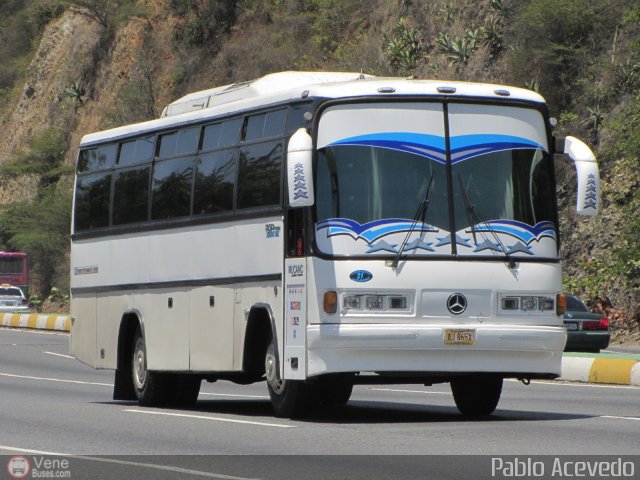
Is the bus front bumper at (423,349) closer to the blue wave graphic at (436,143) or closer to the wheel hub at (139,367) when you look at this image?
the blue wave graphic at (436,143)

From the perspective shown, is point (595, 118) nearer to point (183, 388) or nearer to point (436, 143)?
point (183, 388)

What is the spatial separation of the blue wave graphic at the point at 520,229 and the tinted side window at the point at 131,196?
4987 millimetres

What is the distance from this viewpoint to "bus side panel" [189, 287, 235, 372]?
15.8 metres

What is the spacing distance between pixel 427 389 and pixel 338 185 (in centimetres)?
780

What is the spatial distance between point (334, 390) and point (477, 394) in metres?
1.84

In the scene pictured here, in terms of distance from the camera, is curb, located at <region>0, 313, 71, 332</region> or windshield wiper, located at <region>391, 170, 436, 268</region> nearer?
windshield wiper, located at <region>391, 170, 436, 268</region>

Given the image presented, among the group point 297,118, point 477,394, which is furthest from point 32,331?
point 297,118

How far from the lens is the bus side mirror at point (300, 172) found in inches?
532

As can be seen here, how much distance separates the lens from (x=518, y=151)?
1474 centimetres

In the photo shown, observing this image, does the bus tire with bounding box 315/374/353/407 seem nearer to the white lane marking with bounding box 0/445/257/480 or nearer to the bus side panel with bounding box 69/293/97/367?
the white lane marking with bounding box 0/445/257/480

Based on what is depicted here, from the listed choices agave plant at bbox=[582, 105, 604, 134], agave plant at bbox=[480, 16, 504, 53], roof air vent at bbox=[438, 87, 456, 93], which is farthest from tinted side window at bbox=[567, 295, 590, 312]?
roof air vent at bbox=[438, 87, 456, 93]

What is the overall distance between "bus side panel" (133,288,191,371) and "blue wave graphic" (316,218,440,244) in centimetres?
324

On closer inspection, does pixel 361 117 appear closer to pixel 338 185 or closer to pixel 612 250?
pixel 338 185

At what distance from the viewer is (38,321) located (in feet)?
154
